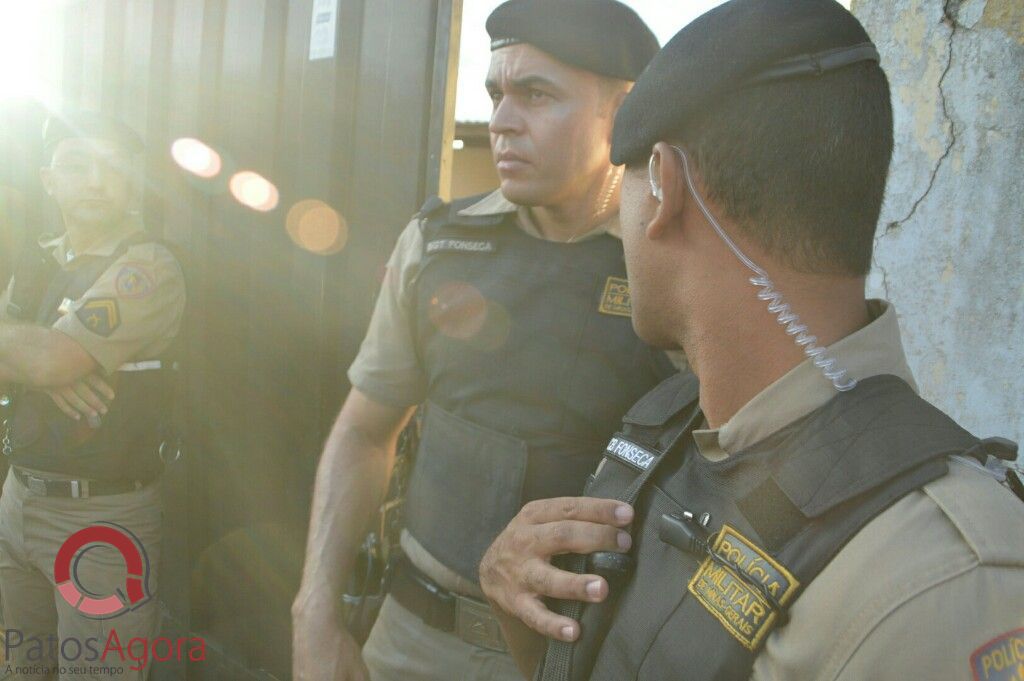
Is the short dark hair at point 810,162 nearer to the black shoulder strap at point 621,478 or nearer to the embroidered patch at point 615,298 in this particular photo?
the black shoulder strap at point 621,478

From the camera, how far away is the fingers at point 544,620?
88 cm

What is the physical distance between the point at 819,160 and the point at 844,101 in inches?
2.8

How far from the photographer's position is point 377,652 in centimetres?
159

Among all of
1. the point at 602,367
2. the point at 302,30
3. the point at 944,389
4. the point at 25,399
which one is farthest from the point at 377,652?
the point at 302,30

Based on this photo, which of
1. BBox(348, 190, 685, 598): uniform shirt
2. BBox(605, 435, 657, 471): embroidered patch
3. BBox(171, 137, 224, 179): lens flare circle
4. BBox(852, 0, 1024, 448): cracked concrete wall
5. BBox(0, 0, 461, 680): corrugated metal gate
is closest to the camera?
BBox(605, 435, 657, 471): embroidered patch

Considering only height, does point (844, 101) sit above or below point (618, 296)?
above

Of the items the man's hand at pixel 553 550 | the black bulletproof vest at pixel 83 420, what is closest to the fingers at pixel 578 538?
the man's hand at pixel 553 550

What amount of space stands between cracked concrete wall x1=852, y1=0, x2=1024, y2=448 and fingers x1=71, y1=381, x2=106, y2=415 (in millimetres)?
2413

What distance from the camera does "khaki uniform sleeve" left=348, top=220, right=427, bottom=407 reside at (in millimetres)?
1616

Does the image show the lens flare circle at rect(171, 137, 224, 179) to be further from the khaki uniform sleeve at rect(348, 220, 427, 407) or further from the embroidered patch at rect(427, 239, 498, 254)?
the embroidered patch at rect(427, 239, 498, 254)

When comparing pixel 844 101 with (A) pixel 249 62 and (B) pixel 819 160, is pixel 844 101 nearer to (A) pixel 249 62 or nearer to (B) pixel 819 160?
(B) pixel 819 160

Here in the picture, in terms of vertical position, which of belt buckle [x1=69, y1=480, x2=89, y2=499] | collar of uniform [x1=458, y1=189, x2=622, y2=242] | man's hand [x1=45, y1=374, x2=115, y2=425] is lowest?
belt buckle [x1=69, y1=480, x2=89, y2=499]

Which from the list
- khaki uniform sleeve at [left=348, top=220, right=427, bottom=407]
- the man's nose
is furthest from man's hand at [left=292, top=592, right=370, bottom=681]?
the man's nose

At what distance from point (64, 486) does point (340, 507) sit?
1.49 m
